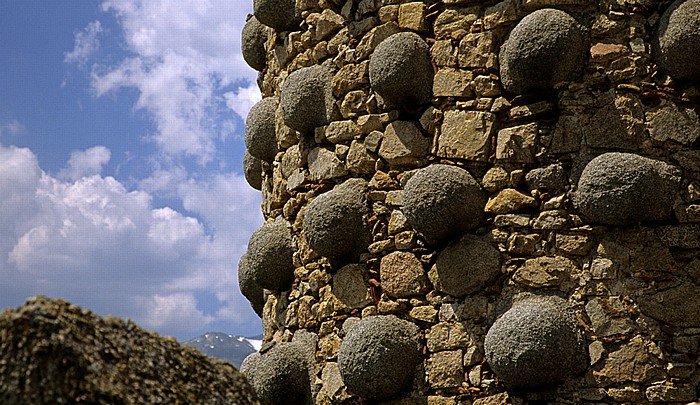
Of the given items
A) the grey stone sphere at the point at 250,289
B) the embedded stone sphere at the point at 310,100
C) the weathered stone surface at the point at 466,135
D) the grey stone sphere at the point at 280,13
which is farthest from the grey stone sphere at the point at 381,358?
the grey stone sphere at the point at 280,13

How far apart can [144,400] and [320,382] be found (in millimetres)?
2718

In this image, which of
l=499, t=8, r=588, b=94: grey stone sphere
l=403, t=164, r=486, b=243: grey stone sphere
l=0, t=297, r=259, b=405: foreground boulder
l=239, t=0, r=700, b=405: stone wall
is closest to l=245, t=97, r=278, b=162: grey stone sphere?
l=239, t=0, r=700, b=405: stone wall

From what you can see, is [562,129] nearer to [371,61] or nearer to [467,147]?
[467,147]

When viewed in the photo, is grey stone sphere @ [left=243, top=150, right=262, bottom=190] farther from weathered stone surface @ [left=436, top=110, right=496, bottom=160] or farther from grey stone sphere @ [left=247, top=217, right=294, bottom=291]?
weathered stone surface @ [left=436, top=110, right=496, bottom=160]

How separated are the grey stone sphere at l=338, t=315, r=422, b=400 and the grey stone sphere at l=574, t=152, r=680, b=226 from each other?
1.13 metres

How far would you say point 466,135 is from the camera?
16.5ft

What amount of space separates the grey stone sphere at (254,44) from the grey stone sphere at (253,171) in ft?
2.41

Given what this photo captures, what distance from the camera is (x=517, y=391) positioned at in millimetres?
4668

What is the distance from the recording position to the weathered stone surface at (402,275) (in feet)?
16.4

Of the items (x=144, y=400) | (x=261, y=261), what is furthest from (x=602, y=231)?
(x=144, y=400)

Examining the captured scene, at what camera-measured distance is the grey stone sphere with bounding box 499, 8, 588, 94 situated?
16.0ft

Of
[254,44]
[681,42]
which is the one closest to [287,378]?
[254,44]

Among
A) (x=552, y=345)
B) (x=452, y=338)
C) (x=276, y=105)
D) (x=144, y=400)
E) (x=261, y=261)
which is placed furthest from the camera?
(x=276, y=105)

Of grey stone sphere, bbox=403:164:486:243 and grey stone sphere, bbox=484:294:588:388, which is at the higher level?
grey stone sphere, bbox=403:164:486:243
